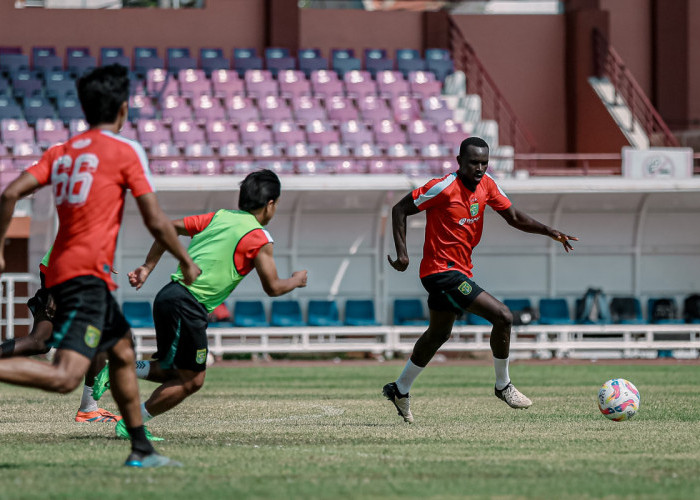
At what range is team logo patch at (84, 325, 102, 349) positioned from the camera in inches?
245

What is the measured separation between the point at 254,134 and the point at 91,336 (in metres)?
20.6

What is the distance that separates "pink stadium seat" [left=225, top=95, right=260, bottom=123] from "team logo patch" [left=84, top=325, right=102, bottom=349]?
21.2 m

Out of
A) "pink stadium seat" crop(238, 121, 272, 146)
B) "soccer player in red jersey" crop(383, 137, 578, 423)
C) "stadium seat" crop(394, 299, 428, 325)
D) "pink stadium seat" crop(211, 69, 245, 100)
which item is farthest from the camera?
"pink stadium seat" crop(211, 69, 245, 100)

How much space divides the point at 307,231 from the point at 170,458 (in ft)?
53.6

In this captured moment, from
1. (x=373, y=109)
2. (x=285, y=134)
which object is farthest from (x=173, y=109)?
(x=373, y=109)

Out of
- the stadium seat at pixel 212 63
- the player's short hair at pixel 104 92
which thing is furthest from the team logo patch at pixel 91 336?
the stadium seat at pixel 212 63

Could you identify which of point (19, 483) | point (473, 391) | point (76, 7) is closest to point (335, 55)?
point (76, 7)

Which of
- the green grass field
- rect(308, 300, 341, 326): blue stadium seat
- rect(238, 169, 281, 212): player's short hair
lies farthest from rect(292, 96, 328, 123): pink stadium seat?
rect(238, 169, 281, 212): player's short hair

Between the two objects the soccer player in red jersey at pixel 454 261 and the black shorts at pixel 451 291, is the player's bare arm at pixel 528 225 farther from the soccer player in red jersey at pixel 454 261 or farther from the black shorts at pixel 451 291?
the black shorts at pixel 451 291

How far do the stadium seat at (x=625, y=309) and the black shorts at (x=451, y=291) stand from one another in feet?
48.1

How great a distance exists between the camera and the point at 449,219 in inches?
379

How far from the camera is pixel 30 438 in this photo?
8133mm

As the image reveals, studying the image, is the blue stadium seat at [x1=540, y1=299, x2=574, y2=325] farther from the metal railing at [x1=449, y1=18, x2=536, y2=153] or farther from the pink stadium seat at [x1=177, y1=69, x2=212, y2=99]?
the pink stadium seat at [x1=177, y1=69, x2=212, y2=99]

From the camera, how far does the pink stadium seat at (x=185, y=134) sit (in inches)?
1038
